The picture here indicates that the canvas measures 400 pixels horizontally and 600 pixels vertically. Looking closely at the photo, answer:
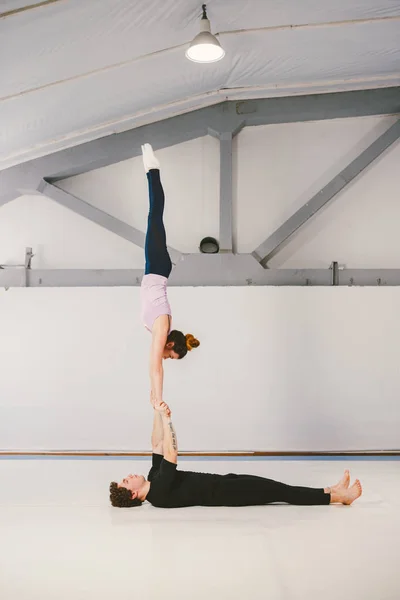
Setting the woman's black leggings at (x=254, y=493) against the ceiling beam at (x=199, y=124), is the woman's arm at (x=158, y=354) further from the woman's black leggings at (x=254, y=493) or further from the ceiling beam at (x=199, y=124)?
the ceiling beam at (x=199, y=124)

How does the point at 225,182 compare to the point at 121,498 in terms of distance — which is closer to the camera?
the point at 121,498

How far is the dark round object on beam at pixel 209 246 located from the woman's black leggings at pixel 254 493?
3.36 metres

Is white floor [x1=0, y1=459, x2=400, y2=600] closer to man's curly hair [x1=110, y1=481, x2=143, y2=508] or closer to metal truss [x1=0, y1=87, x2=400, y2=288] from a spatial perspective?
man's curly hair [x1=110, y1=481, x2=143, y2=508]

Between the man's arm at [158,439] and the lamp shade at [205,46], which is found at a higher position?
the lamp shade at [205,46]

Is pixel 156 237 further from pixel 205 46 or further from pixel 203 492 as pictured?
pixel 203 492

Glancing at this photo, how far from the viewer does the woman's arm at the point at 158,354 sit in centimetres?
391

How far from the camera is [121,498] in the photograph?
3373mm

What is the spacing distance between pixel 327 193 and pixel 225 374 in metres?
2.36

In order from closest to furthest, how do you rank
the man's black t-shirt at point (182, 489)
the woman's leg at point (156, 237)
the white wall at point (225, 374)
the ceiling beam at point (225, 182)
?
the man's black t-shirt at point (182, 489), the woman's leg at point (156, 237), the white wall at point (225, 374), the ceiling beam at point (225, 182)

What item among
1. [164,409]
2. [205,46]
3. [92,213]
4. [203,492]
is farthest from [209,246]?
[203,492]

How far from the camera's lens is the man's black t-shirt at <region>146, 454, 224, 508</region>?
334 cm

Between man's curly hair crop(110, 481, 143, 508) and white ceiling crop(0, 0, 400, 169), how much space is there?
3.08 metres

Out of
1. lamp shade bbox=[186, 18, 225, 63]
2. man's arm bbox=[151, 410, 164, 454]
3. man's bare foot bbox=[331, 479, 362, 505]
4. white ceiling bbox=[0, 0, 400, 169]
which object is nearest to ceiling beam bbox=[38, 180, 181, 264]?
white ceiling bbox=[0, 0, 400, 169]

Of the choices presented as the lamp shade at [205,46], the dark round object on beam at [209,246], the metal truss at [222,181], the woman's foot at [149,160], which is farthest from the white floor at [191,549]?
the lamp shade at [205,46]
